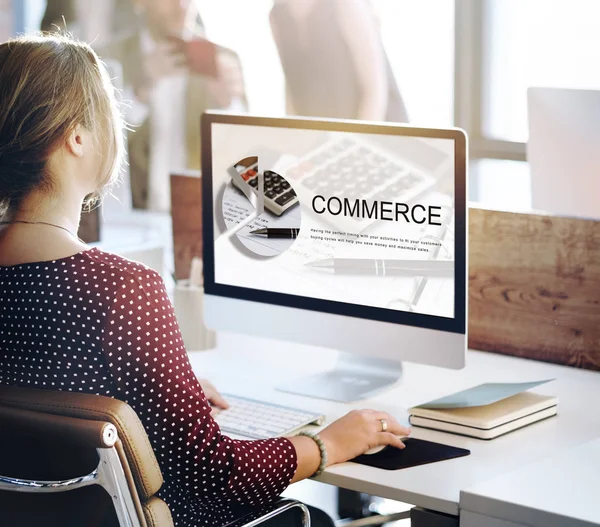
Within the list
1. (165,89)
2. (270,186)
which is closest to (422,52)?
(165,89)

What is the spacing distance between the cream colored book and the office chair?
1.79ft

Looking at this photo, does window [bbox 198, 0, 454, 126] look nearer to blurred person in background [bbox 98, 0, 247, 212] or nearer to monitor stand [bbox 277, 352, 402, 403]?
blurred person in background [bbox 98, 0, 247, 212]

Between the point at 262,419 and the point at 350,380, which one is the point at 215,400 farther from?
the point at 350,380

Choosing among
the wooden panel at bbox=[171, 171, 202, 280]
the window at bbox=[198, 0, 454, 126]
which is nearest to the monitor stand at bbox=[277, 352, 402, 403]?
the wooden panel at bbox=[171, 171, 202, 280]

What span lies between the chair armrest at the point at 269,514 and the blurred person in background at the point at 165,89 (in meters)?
3.30

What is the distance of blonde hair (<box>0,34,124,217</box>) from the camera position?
1384 mm

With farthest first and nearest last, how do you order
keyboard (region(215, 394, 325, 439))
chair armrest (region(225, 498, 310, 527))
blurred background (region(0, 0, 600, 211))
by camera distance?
blurred background (region(0, 0, 600, 211)) → keyboard (region(215, 394, 325, 439)) → chair armrest (region(225, 498, 310, 527))

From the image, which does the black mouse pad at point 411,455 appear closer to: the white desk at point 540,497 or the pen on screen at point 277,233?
the white desk at point 540,497

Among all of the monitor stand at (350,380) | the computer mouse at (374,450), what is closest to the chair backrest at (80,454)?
the computer mouse at (374,450)

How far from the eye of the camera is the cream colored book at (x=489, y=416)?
1.63m

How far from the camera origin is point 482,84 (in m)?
4.12

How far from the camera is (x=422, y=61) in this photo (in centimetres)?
417

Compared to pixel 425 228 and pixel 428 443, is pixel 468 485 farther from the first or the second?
pixel 425 228

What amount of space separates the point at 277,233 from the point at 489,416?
0.55 metres
